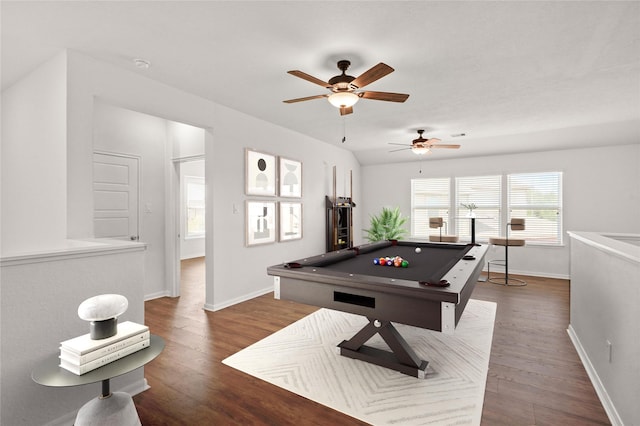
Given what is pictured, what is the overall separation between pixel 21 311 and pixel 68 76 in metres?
1.97

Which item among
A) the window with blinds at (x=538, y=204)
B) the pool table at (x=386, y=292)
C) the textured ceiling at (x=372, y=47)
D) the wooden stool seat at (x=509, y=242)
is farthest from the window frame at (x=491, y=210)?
the pool table at (x=386, y=292)

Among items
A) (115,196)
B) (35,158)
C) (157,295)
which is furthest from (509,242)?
(35,158)

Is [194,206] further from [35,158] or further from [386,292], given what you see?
[386,292]

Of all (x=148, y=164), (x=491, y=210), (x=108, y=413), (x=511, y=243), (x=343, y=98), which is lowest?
(x=108, y=413)

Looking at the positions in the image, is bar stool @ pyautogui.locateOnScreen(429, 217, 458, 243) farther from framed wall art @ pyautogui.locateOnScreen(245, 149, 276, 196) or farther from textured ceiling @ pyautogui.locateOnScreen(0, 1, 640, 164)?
framed wall art @ pyautogui.locateOnScreen(245, 149, 276, 196)

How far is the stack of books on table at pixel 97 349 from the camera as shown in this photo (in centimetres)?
153

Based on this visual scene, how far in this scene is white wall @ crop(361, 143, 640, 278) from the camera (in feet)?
18.1

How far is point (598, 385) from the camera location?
2221 millimetres

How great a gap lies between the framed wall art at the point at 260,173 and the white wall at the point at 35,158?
2.11 metres

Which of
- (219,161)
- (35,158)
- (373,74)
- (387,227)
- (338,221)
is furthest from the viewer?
(387,227)

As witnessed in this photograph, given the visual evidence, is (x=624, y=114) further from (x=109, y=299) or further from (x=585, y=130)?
(x=109, y=299)

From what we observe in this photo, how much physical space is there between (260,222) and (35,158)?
2.58 meters

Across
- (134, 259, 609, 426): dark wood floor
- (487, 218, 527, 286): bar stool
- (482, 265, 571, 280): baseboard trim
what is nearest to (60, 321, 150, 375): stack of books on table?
(134, 259, 609, 426): dark wood floor

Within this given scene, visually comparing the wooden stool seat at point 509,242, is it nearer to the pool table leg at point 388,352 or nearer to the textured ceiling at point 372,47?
the textured ceiling at point 372,47
